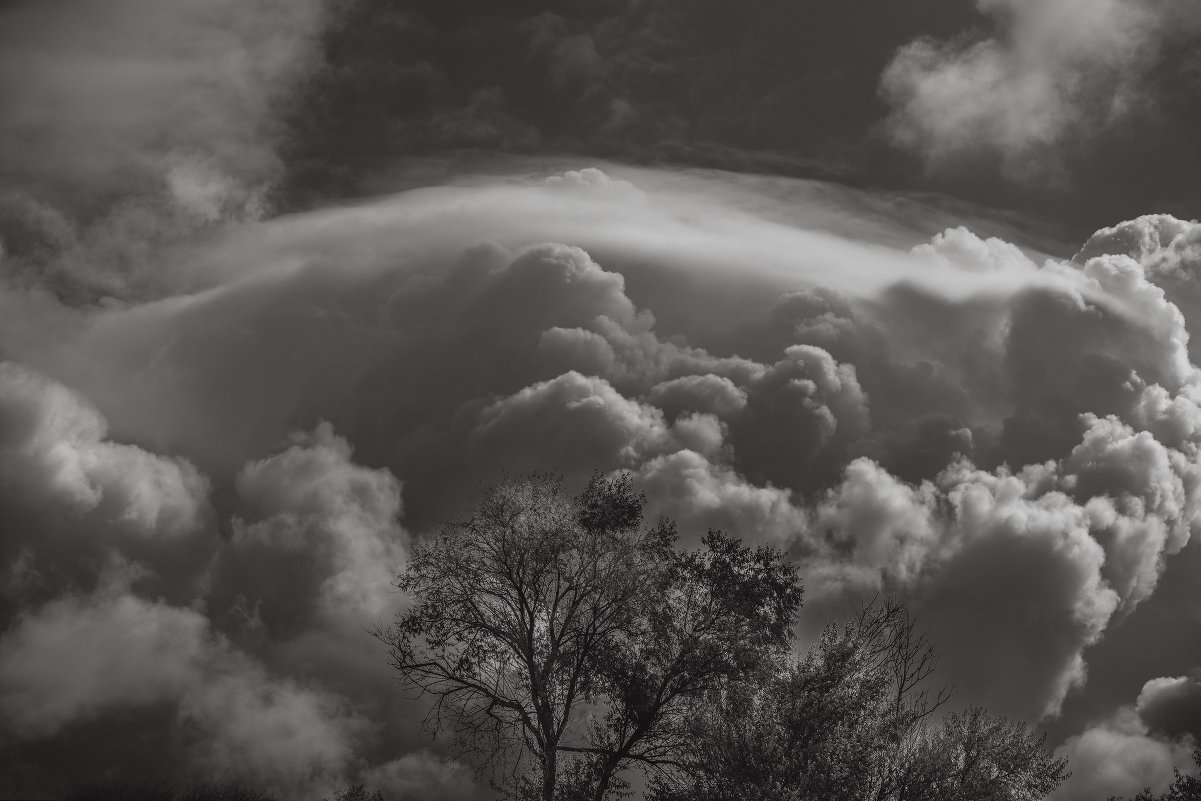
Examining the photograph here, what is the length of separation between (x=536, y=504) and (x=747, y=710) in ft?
38.4

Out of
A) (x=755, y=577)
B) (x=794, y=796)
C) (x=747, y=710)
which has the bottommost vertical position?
(x=794, y=796)

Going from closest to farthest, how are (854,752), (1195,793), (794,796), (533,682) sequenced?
1. (794,796)
2. (854,752)
3. (533,682)
4. (1195,793)

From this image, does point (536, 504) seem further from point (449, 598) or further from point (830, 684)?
point (830, 684)

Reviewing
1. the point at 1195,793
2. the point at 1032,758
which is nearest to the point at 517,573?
the point at 1032,758

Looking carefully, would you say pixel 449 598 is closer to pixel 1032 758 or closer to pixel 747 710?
pixel 747 710

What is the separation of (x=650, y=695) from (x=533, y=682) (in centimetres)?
477

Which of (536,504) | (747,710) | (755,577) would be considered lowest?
(747,710)

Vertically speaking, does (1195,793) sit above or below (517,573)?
below

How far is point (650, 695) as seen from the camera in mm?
37438

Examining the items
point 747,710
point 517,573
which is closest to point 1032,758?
point 747,710

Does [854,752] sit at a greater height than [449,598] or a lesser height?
lesser

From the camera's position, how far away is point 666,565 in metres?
38.2

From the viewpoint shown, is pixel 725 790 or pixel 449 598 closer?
pixel 725 790

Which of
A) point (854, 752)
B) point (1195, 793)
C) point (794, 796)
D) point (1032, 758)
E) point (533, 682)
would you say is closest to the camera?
point (794, 796)
